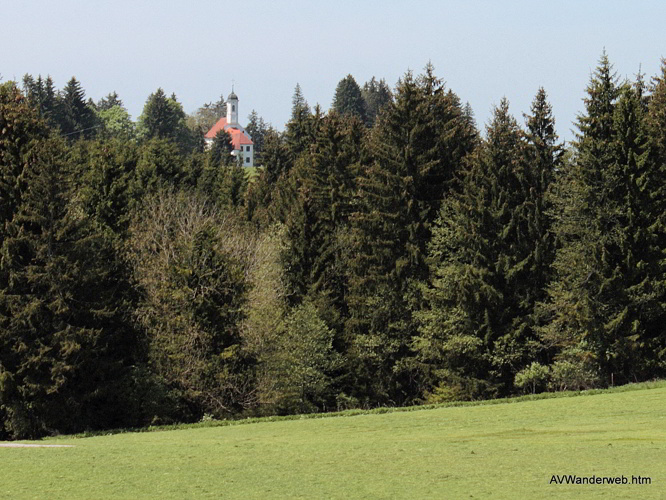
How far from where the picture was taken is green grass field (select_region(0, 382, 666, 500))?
1720 cm

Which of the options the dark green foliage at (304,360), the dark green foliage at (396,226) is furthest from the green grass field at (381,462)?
the dark green foliage at (396,226)

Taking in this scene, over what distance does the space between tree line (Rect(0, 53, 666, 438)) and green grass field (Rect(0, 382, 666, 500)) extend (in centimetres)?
1587

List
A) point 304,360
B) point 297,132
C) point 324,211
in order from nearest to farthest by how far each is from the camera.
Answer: point 304,360 < point 324,211 < point 297,132

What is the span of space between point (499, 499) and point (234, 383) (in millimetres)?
34975

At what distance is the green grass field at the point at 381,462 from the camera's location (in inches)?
677

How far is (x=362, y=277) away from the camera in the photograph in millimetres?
60875

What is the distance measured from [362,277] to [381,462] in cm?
3989

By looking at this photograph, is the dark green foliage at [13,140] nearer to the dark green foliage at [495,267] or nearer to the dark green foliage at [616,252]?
the dark green foliage at [495,267]

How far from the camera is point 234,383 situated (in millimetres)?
49781

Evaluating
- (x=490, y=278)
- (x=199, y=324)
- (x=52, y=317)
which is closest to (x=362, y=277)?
(x=490, y=278)

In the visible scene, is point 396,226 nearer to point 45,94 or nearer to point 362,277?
point 362,277

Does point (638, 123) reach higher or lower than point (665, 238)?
higher

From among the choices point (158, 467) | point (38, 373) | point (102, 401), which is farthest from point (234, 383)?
→ point (158, 467)

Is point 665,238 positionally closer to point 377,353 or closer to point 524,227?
point 524,227
